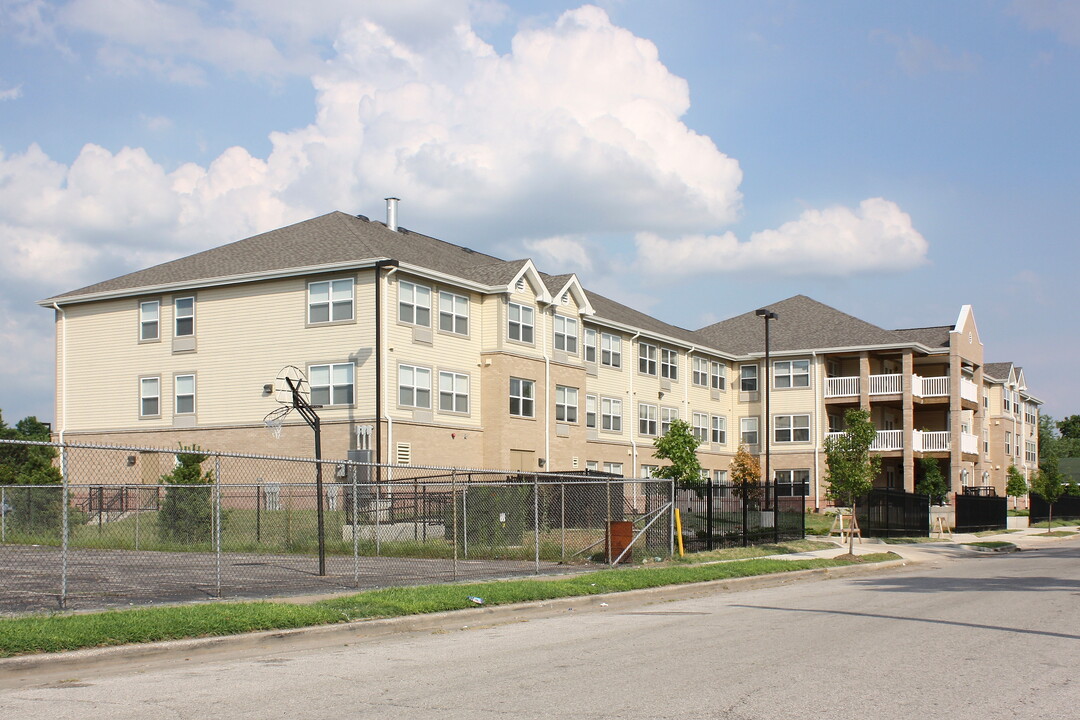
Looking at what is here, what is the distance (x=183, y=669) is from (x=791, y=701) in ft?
19.2

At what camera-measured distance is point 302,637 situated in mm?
12180

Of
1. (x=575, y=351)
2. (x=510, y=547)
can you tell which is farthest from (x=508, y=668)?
(x=575, y=351)

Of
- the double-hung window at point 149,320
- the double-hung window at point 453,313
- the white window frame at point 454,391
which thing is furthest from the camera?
the double-hung window at point 149,320

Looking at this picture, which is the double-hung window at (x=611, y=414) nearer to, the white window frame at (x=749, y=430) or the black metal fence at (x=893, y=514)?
the white window frame at (x=749, y=430)

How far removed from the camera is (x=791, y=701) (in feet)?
26.8

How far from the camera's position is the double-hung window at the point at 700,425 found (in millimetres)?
52125

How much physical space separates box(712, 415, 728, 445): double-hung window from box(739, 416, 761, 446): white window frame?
137cm

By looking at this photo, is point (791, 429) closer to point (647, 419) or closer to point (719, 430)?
point (719, 430)

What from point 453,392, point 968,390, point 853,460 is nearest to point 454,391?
point 453,392

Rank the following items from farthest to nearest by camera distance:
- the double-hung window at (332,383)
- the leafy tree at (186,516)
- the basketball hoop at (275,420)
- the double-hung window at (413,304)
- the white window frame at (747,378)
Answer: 1. the white window frame at (747,378)
2. the double-hung window at (413,304)
3. the basketball hoop at (275,420)
4. the double-hung window at (332,383)
5. the leafy tree at (186,516)

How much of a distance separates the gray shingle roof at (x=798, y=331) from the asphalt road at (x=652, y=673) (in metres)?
40.2

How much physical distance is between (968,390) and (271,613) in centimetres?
5100

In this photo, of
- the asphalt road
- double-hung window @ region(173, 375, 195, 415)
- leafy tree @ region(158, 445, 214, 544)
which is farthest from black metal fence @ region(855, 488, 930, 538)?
double-hung window @ region(173, 375, 195, 415)

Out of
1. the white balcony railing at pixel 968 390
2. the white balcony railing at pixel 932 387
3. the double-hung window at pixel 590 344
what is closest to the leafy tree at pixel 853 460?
the double-hung window at pixel 590 344
